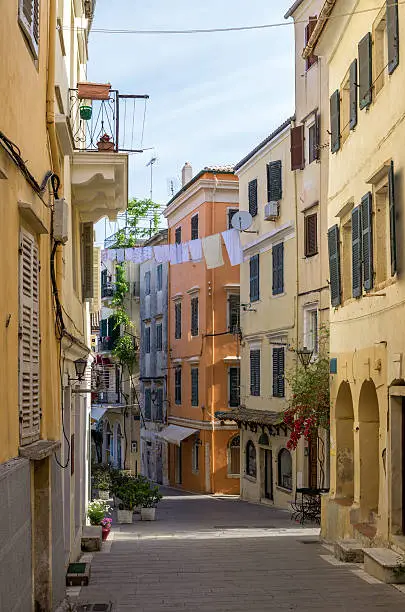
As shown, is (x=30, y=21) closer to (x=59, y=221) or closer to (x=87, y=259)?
(x=59, y=221)

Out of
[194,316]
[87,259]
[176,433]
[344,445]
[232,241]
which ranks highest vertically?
[232,241]

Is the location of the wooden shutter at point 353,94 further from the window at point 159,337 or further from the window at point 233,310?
the window at point 159,337

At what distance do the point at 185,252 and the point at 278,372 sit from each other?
29.8 feet

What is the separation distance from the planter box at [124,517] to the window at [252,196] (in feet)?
42.8

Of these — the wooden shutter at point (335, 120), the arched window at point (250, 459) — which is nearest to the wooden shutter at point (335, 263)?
the wooden shutter at point (335, 120)

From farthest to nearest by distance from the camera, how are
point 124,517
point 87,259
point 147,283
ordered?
point 147,283 < point 124,517 < point 87,259

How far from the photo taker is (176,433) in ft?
139

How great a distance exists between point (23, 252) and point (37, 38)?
7.49 ft

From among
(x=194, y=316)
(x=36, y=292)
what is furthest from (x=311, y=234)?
(x=36, y=292)

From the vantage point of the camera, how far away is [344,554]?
16.0 meters

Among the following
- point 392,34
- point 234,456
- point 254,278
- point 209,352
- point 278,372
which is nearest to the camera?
point 392,34

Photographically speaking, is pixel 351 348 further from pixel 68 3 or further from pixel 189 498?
pixel 189 498

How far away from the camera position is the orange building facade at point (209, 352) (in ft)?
129

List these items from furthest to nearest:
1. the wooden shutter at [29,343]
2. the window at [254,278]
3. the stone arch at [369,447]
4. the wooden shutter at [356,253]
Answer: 1. the window at [254,278]
2. the stone arch at [369,447]
3. the wooden shutter at [356,253]
4. the wooden shutter at [29,343]
